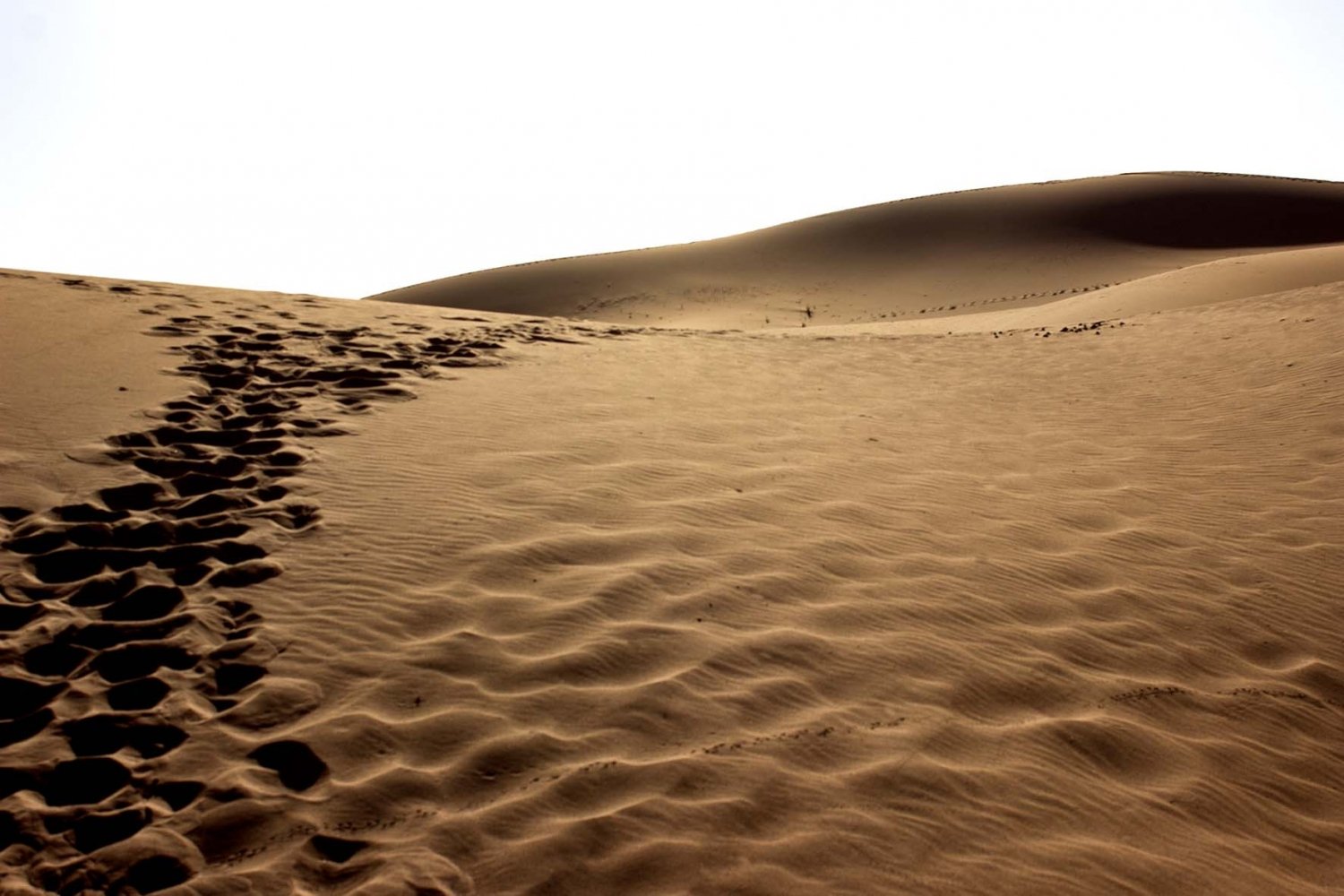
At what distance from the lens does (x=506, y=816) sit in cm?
321

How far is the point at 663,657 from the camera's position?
4230 mm

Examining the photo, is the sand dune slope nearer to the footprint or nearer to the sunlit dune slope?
the footprint

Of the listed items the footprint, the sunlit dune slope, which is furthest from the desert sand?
the sunlit dune slope

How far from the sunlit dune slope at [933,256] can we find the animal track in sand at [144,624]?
1086 inches

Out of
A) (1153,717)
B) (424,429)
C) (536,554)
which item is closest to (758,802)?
(1153,717)

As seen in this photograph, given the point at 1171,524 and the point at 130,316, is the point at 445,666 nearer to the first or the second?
the point at 1171,524

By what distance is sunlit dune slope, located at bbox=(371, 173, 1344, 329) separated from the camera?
36719 millimetres

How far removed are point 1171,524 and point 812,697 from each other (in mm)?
3501

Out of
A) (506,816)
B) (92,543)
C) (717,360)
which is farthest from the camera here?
(717,360)

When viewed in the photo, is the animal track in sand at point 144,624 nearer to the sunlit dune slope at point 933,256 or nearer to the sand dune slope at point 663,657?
the sand dune slope at point 663,657

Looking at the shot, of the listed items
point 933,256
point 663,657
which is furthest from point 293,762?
point 933,256

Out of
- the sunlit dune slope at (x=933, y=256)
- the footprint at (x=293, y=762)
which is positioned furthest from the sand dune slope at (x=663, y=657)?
the sunlit dune slope at (x=933, y=256)

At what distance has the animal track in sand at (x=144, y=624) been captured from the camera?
10.3 feet

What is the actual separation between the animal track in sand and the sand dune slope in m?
0.02
